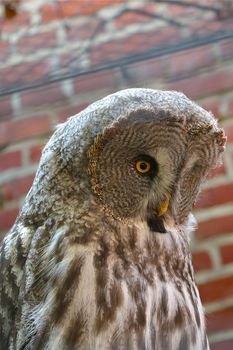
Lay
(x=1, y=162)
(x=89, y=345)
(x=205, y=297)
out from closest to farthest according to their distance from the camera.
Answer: (x=89, y=345), (x=205, y=297), (x=1, y=162)

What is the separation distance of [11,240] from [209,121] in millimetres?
363

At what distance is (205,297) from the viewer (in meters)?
1.49

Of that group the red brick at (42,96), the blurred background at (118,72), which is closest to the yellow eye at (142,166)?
the blurred background at (118,72)

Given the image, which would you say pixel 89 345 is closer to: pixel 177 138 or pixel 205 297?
pixel 177 138

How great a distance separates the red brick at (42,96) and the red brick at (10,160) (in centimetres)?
13

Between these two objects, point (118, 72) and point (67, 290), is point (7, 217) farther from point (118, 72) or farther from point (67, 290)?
point (67, 290)

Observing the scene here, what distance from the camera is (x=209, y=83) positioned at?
160 centimetres

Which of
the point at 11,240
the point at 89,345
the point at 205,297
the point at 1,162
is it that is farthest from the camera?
the point at 1,162

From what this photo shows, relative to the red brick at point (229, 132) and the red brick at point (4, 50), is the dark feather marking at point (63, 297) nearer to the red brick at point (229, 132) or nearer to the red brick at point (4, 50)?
the red brick at point (229, 132)

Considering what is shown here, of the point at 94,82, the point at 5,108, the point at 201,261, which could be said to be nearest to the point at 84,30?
the point at 94,82

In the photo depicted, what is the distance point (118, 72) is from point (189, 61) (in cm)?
19

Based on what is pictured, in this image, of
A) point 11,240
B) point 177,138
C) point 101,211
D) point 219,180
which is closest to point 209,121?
point 177,138

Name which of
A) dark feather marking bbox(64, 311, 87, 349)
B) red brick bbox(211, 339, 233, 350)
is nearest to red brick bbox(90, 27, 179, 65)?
red brick bbox(211, 339, 233, 350)

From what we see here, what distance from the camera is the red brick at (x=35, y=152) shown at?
62.4 inches
